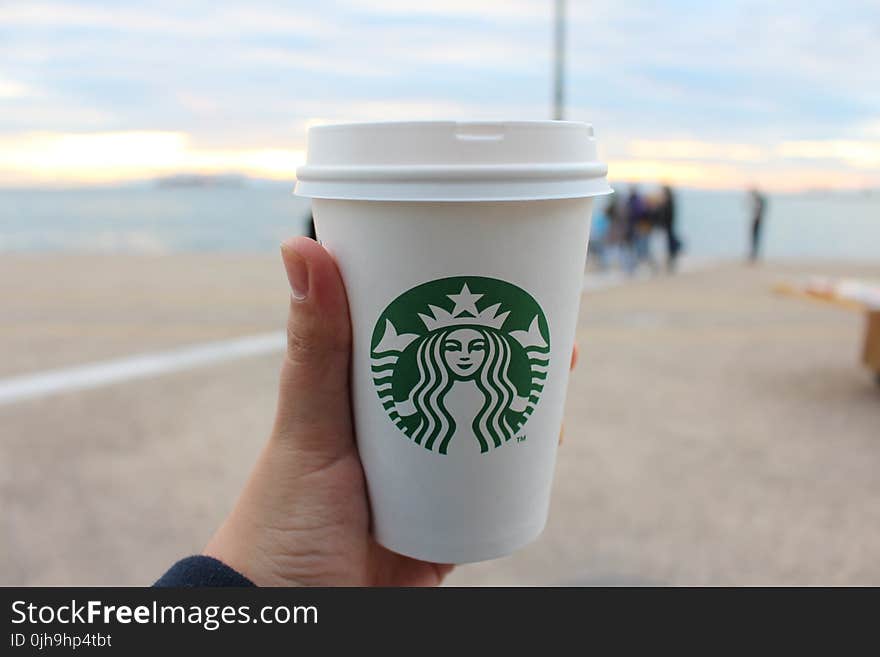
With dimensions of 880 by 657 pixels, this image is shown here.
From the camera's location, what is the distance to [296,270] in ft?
5.11

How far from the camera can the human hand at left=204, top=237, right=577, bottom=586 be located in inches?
65.8

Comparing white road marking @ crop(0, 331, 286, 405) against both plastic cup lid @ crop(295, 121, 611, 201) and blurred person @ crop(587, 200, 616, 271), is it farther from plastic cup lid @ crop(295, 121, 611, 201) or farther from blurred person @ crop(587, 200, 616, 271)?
blurred person @ crop(587, 200, 616, 271)

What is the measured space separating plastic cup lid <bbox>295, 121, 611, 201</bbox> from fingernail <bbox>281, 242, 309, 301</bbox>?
0.12m

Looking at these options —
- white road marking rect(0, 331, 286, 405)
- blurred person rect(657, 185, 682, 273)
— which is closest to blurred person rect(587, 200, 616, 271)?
blurred person rect(657, 185, 682, 273)

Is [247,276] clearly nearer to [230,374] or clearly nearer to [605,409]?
[230,374]

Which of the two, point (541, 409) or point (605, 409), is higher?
point (541, 409)

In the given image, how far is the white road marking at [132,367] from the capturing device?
20.5 ft

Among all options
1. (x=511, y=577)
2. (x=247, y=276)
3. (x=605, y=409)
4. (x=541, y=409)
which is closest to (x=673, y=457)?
(x=605, y=409)

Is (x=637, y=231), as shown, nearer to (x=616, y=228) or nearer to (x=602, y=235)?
(x=616, y=228)

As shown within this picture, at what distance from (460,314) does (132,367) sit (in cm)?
603

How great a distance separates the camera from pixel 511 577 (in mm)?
3551

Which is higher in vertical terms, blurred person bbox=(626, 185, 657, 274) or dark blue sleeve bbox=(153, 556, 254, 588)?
dark blue sleeve bbox=(153, 556, 254, 588)
